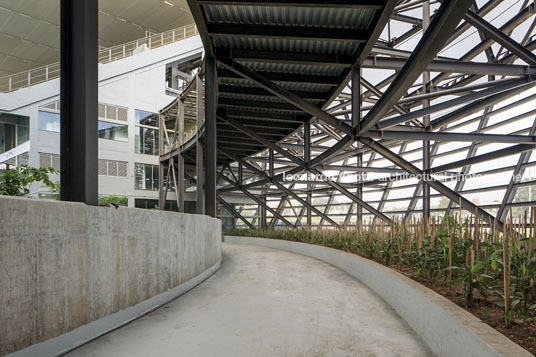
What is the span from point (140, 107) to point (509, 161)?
23458mm

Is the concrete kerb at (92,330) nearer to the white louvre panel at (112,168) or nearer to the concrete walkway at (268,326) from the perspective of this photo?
the concrete walkway at (268,326)

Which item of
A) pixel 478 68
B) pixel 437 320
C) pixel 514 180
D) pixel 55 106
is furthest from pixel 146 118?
pixel 437 320

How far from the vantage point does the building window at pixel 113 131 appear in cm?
2229

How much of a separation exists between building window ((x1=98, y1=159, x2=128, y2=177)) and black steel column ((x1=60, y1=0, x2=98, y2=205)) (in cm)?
1964

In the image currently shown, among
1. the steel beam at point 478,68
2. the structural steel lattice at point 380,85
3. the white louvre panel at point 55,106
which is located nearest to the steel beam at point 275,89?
the structural steel lattice at point 380,85

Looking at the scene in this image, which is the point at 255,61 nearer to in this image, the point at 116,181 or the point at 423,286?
the point at 423,286

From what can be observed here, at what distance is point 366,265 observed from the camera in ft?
23.3

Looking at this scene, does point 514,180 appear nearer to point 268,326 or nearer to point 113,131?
point 268,326

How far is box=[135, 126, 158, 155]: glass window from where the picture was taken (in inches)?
966

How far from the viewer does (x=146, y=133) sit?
2505 centimetres

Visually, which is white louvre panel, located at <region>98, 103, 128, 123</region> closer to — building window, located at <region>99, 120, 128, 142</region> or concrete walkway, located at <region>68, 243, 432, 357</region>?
building window, located at <region>99, 120, 128, 142</region>

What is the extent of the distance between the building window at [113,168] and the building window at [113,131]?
1803 mm

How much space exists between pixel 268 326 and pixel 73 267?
7.86 ft

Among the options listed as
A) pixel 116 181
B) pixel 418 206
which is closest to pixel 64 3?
pixel 116 181
